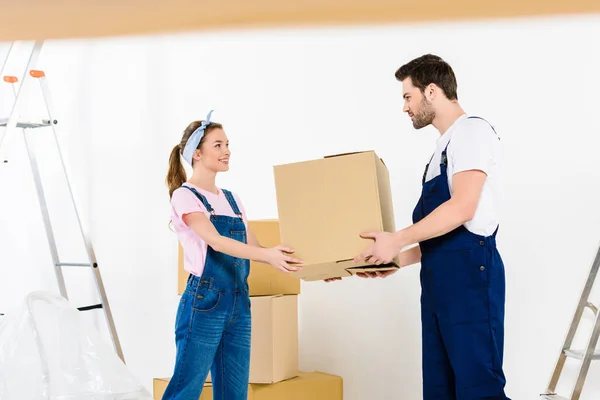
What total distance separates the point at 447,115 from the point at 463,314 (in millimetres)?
523

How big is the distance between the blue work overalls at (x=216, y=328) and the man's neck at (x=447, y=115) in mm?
757

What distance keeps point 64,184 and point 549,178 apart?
2.46 metres

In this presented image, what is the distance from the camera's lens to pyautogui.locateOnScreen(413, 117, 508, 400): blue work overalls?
1.65 metres

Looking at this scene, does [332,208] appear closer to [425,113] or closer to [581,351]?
[425,113]

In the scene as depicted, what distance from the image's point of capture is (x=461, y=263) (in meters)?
1.69

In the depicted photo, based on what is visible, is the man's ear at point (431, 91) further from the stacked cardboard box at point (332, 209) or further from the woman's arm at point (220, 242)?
the woman's arm at point (220, 242)

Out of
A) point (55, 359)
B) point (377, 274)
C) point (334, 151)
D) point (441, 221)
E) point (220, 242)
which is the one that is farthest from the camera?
point (334, 151)

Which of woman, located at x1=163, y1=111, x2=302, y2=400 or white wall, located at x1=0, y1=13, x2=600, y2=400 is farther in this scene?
white wall, located at x1=0, y1=13, x2=600, y2=400

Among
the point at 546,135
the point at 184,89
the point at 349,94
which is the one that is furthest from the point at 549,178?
the point at 184,89

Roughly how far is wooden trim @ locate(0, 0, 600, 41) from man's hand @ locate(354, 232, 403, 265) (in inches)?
60.3

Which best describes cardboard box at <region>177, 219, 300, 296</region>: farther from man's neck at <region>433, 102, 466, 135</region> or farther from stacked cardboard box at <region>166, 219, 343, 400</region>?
man's neck at <region>433, 102, 466, 135</region>

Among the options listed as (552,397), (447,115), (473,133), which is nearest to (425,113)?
(447,115)

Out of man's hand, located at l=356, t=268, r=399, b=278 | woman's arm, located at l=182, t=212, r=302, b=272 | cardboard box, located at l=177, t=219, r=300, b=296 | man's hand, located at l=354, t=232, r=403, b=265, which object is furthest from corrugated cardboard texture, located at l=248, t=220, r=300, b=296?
man's hand, located at l=354, t=232, r=403, b=265

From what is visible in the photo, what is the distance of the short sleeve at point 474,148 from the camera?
1.65m
